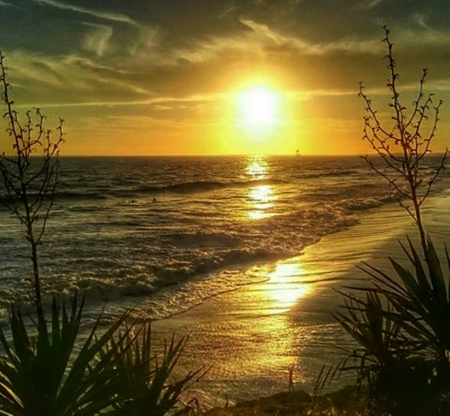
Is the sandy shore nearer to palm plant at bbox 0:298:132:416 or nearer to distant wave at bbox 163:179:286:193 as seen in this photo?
palm plant at bbox 0:298:132:416

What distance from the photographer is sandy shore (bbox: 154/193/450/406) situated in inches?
257

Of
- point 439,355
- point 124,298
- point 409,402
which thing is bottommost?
point 124,298

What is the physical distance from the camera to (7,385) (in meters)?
2.89

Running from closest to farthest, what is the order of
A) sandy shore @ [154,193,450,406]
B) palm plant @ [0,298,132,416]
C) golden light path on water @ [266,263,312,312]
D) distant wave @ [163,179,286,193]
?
palm plant @ [0,298,132,416] → sandy shore @ [154,193,450,406] → golden light path on water @ [266,263,312,312] → distant wave @ [163,179,286,193]

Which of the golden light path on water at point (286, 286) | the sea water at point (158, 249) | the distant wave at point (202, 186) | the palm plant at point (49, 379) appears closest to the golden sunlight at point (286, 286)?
the golden light path on water at point (286, 286)

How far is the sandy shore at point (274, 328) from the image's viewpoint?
257 inches

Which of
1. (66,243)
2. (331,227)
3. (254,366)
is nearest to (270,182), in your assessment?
(331,227)

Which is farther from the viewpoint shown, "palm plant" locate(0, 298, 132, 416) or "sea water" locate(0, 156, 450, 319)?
"sea water" locate(0, 156, 450, 319)

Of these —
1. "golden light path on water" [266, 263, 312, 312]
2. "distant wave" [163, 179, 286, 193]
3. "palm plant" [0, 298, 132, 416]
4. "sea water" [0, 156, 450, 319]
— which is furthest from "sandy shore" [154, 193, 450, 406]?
"distant wave" [163, 179, 286, 193]

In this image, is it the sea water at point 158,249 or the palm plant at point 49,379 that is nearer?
the palm plant at point 49,379

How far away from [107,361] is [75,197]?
41.0 metres

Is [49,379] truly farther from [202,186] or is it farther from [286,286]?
[202,186]

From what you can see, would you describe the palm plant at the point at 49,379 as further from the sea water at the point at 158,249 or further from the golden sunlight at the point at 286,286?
the golden sunlight at the point at 286,286

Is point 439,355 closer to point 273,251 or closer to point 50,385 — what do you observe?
point 50,385
